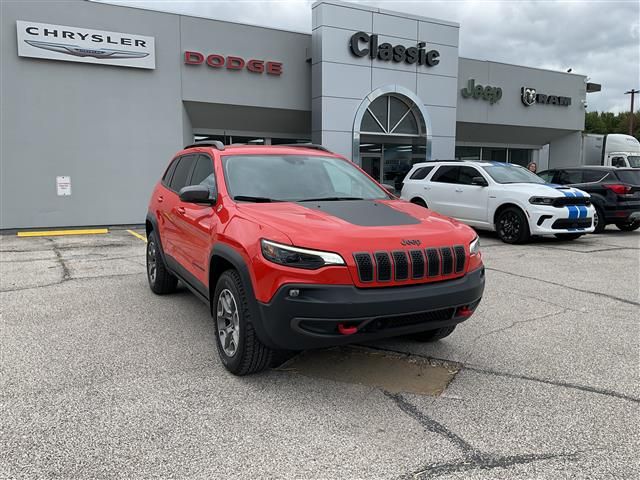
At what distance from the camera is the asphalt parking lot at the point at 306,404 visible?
262 cm

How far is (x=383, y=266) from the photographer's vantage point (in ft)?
10.6

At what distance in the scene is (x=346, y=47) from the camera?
597 inches

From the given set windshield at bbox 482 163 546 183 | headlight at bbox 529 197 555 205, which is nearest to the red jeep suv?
headlight at bbox 529 197 555 205

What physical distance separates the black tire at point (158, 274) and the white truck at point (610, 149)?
21.2m

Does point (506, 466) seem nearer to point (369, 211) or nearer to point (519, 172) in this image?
point (369, 211)

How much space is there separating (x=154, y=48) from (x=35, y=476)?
1319 cm

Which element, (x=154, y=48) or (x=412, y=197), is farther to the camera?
(x=154, y=48)

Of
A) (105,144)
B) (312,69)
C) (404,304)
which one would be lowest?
(404,304)

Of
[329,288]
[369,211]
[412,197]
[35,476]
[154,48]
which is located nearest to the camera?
[35,476]

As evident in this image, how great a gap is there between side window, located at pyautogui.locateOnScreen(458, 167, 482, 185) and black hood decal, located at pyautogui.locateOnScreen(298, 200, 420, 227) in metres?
7.45

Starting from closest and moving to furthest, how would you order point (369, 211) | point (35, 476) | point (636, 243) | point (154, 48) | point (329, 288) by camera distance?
point (35, 476), point (329, 288), point (369, 211), point (636, 243), point (154, 48)

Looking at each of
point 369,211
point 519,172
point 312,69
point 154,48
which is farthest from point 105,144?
point 369,211

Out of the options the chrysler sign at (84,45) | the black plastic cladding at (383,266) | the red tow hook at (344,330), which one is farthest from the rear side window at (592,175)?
the chrysler sign at (84,45)

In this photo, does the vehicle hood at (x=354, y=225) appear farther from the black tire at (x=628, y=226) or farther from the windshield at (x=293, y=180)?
the black tire at (x=628, y=226)
